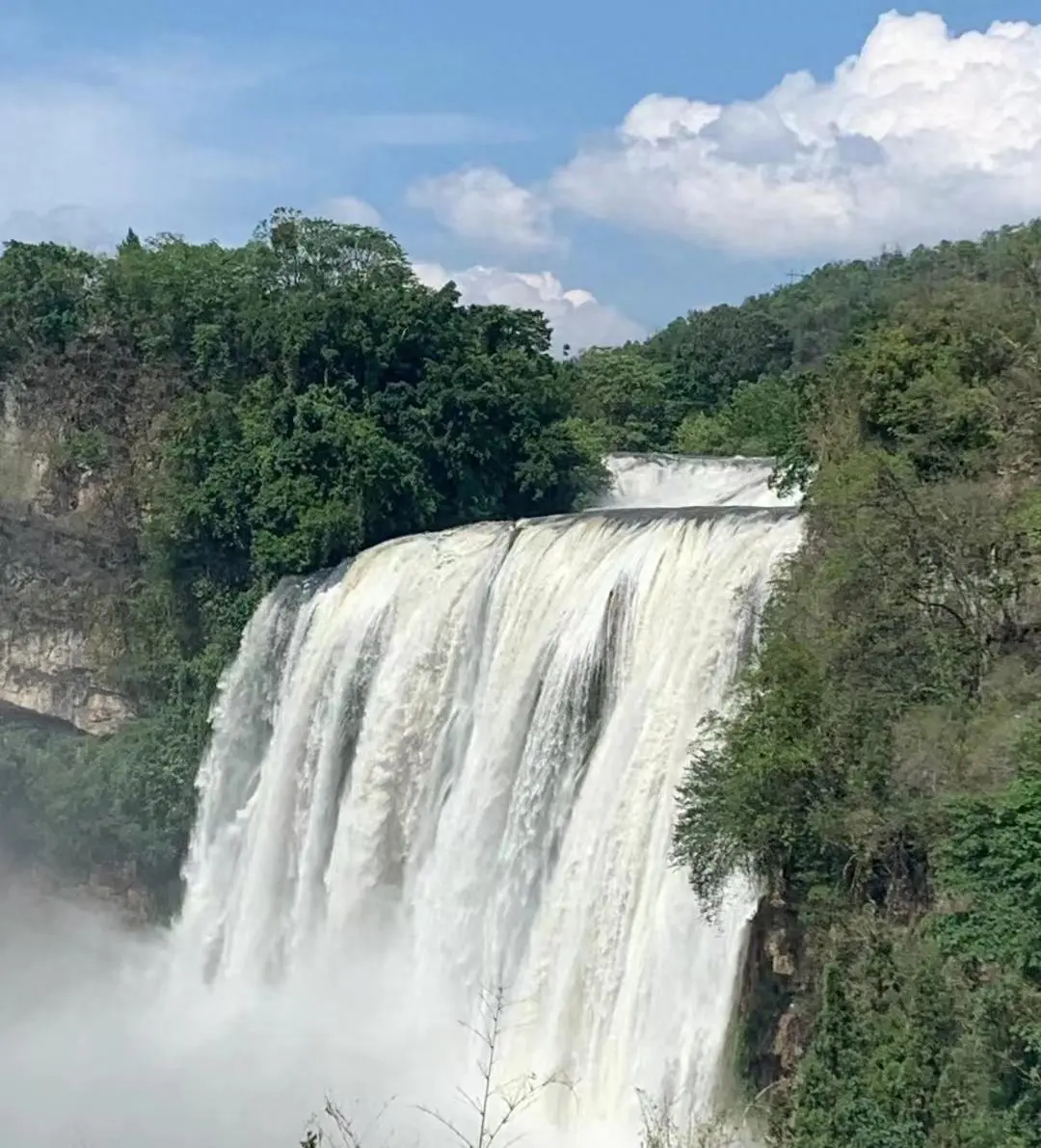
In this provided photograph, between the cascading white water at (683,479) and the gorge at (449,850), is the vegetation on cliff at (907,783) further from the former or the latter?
the cascading white water at (683,479)

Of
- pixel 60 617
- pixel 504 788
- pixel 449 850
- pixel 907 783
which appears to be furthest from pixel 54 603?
pixel 907 783

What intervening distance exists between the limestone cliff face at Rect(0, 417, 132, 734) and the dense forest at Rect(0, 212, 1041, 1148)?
39 cm

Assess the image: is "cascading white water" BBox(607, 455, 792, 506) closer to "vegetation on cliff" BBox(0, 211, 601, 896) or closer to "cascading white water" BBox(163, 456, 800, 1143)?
"cascading white water" BBox(163, 456, 800, 1143)

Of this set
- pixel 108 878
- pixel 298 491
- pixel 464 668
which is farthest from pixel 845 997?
pixel 108 878

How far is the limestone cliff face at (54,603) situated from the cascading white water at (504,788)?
4183mm

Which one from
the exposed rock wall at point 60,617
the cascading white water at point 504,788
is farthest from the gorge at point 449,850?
the exposed rock wall at point 60,617

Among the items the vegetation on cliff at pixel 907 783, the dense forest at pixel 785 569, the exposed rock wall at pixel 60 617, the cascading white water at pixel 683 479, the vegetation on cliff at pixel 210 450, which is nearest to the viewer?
the vegetation on cliff at pixel 907 783

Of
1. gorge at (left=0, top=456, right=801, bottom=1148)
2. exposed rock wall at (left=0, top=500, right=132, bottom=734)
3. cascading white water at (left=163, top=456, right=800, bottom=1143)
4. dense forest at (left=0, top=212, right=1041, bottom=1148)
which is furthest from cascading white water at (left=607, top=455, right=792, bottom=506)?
exposed rock wall at (left=0, top=500, right=132, bottom=734)

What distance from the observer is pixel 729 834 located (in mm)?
12414

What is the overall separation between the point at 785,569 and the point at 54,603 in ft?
55.9

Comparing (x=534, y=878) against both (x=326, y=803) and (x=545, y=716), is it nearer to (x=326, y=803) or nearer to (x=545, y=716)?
(x=545, y=716)

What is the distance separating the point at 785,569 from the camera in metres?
14.0

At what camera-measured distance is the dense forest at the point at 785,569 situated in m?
10.7

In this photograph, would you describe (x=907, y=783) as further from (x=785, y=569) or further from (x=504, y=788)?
(x=504, y=788)
